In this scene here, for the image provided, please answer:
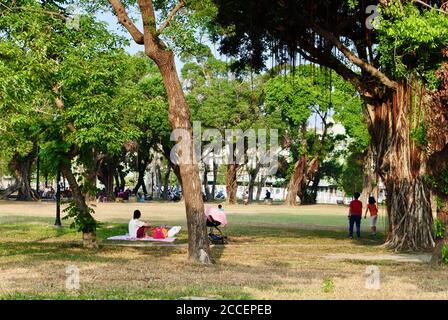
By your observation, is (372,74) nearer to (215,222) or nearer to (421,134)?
(421,134)

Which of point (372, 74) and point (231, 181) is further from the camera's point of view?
point (231, 181)

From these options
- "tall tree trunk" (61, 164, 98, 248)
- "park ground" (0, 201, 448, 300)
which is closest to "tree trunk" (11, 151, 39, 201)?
"park ground" (0, 201, 448, 300)

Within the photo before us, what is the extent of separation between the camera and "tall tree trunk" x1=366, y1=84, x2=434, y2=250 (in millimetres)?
20406

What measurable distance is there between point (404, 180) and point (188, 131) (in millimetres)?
7392

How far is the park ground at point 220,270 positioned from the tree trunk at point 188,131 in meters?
0.62

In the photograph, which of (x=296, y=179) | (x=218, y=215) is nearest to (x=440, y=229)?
(x=218, y=215)

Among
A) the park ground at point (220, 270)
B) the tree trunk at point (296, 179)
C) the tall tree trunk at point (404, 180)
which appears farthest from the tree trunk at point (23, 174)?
the tall tree trunk at point (404, 180)

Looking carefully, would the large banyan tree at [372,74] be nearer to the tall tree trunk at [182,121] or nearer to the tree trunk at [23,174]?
the tall tree trunk at [182,121]

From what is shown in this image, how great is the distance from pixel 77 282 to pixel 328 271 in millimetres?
5252

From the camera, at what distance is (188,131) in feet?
52.8

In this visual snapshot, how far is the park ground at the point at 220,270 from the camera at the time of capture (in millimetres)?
10883

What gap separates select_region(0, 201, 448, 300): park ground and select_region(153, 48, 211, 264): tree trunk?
62cm

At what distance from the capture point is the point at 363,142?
59.1m

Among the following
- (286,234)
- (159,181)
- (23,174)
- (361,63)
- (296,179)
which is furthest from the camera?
(159,181)
